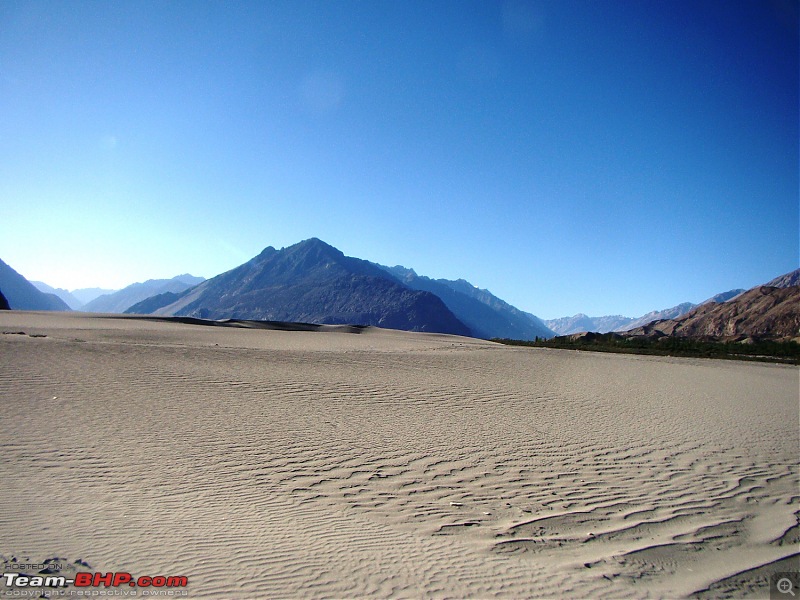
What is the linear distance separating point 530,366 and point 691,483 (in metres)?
14.4

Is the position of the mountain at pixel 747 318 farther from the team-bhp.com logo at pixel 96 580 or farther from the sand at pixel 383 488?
the team-bhp.com logo at pixel 96 580

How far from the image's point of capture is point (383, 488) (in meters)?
6.06

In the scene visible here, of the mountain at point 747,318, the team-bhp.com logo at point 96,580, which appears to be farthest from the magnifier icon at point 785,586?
the mountain at point 747,318

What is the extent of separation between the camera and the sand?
4.05 metres

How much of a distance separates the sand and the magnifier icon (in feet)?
0.43

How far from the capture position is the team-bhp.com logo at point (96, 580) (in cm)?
347

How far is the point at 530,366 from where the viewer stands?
69.4ft

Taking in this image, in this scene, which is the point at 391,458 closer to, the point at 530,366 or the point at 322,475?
the point at 322,475

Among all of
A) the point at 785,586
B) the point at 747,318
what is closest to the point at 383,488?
the point at 785,586

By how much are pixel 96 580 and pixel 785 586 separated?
6.57m

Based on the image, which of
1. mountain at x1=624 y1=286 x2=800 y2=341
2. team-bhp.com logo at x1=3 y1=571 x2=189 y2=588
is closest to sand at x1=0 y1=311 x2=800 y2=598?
team-bhp.com logo at x1=3 y1=571 x2=189 y2=588

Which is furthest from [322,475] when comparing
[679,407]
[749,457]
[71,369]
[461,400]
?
[679,407]

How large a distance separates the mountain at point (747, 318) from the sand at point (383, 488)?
69270 mm

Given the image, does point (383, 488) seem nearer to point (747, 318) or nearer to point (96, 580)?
point (96, 580)
